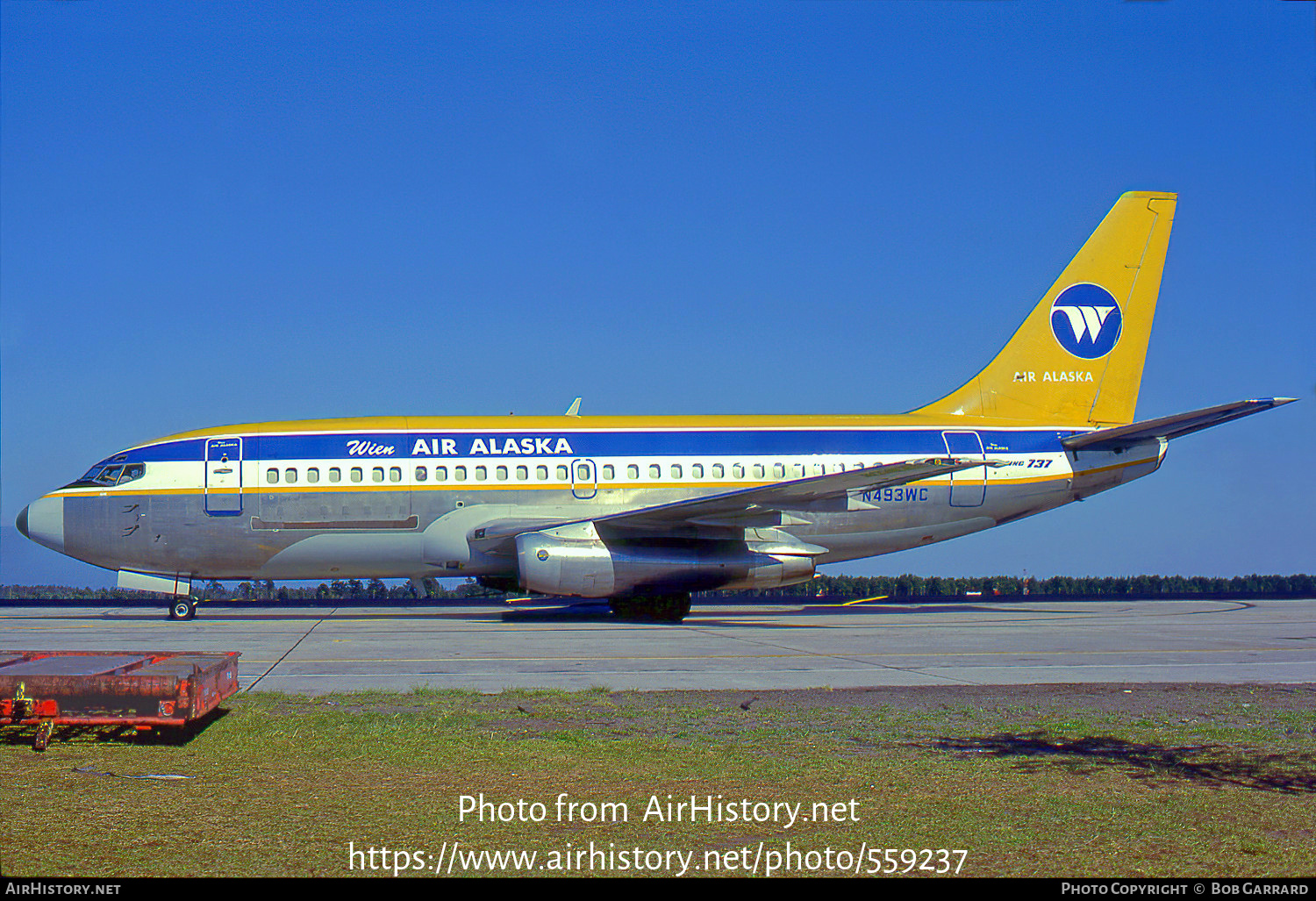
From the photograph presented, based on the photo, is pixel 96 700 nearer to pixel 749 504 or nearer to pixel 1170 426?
pixel 749 504

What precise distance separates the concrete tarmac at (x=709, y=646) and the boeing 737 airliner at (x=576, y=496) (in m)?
1.19

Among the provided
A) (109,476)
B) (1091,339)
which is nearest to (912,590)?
(1091,339)

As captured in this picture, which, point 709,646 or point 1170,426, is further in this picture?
point 1170,426

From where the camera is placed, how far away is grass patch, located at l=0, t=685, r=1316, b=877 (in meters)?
5.46

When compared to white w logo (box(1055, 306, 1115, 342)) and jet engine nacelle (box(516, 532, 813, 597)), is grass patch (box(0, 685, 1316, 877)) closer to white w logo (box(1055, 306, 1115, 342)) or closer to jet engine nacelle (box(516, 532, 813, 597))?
→ jet engine nacelle (box(516, 532, 813, 597))

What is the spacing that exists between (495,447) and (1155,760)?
18.0 m

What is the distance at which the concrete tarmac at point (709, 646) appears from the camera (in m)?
12.3

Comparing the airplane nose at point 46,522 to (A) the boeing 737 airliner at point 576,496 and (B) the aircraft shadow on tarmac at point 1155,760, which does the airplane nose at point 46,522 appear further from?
(B) the aircraft shadow on tarmac at point 1155,760

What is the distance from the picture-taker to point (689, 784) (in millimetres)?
6953

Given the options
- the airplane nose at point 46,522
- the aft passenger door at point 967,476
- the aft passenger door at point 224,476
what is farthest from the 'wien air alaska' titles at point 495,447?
the aft passenger door at point 967,476

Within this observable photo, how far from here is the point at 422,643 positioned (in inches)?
648

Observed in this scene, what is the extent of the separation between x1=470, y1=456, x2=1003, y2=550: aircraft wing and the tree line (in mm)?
14253
